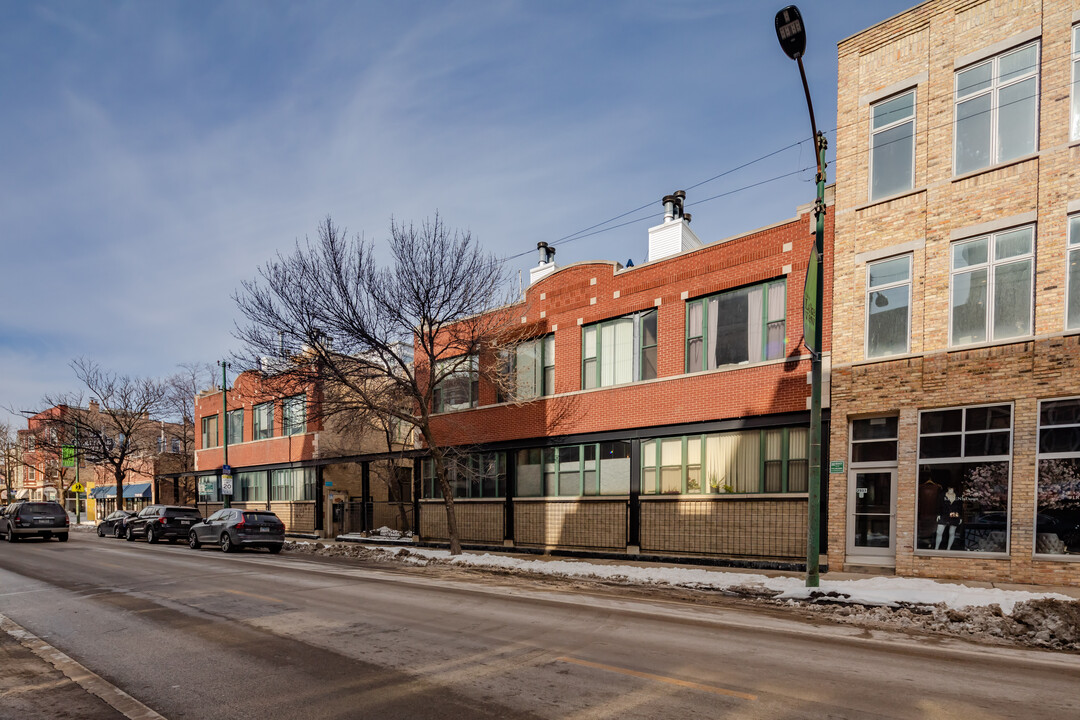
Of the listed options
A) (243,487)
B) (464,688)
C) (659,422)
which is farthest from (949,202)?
(243,487)

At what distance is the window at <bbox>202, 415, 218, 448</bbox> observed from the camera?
4341 centimetres

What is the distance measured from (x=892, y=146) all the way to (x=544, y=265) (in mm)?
11846

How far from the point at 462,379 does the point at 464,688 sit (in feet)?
60.6

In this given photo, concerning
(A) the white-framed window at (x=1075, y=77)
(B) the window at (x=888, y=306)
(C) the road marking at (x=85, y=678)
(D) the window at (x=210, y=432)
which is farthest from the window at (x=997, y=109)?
(D) the window at (x=210, y=432)

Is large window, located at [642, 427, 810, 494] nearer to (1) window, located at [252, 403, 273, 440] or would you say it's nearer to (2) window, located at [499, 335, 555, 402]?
(2) window, located at [499, 335, 555, 402]

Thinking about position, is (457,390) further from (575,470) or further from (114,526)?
(114,526)

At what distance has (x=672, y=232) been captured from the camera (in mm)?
21109

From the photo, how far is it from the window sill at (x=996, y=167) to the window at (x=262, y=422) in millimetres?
33149

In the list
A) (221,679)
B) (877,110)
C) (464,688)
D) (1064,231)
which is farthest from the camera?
(877,110)

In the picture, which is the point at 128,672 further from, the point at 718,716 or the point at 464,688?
the point at 718,716

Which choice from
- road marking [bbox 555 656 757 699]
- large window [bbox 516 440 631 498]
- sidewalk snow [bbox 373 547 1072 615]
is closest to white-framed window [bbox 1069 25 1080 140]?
sidewalk snow [bbox 373 547 1072 615]

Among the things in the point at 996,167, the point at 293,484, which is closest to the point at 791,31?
the point at 996,167

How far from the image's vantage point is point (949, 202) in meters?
14.2

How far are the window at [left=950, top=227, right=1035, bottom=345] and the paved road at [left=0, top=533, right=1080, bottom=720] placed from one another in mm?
7160
